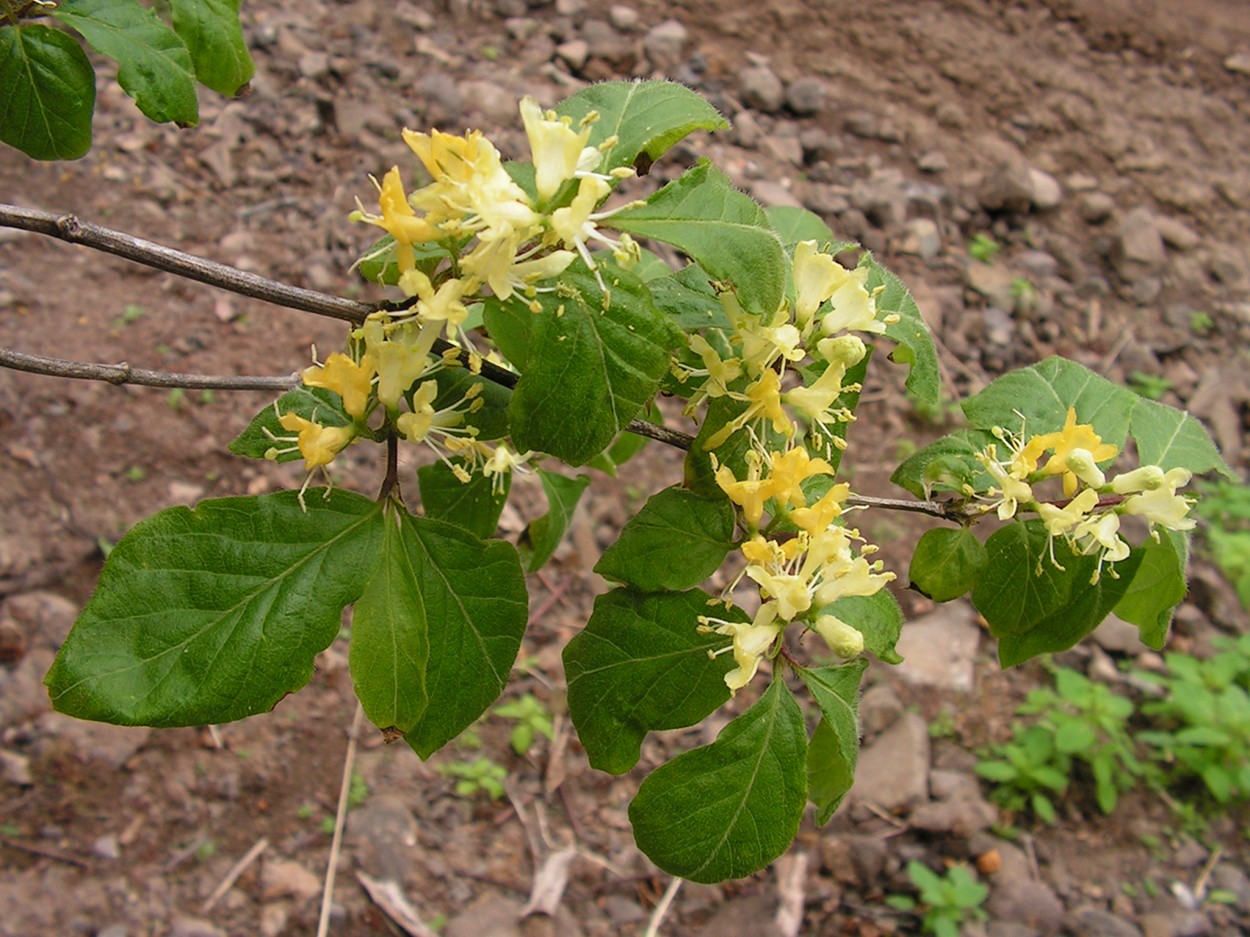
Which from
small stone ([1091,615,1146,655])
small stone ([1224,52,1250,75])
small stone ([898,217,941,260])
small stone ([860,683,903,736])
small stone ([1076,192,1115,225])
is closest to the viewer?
small stone ([860,683,903,736])

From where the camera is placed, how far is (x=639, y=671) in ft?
2.94

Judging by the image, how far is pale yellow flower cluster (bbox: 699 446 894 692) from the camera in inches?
33.2

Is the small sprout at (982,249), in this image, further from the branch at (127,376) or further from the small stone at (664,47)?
the branch at (127,376)

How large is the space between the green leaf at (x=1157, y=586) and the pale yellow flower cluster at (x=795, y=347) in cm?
34

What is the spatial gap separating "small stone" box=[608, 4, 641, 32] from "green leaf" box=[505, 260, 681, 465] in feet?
11.1

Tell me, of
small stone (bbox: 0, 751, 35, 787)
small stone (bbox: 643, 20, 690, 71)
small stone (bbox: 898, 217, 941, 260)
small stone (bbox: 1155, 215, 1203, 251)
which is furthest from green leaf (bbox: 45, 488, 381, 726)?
small stone (bbox: 1155, 215, 1203, 251)

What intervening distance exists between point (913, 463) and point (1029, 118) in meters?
3.60

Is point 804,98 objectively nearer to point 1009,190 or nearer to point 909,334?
point 1009,190

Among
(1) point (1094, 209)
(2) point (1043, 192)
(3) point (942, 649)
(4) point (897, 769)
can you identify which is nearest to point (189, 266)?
(4) point (897, 769)

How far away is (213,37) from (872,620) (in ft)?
2.93

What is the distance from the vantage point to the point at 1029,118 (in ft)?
13.6

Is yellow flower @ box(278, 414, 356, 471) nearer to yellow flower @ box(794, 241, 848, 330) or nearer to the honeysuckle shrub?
the honeysuckle shrub

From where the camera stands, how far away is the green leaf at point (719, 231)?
77 centimetres

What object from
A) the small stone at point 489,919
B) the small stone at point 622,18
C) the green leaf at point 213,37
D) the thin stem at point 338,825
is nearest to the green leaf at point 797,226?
the green leaf at point 213,37
